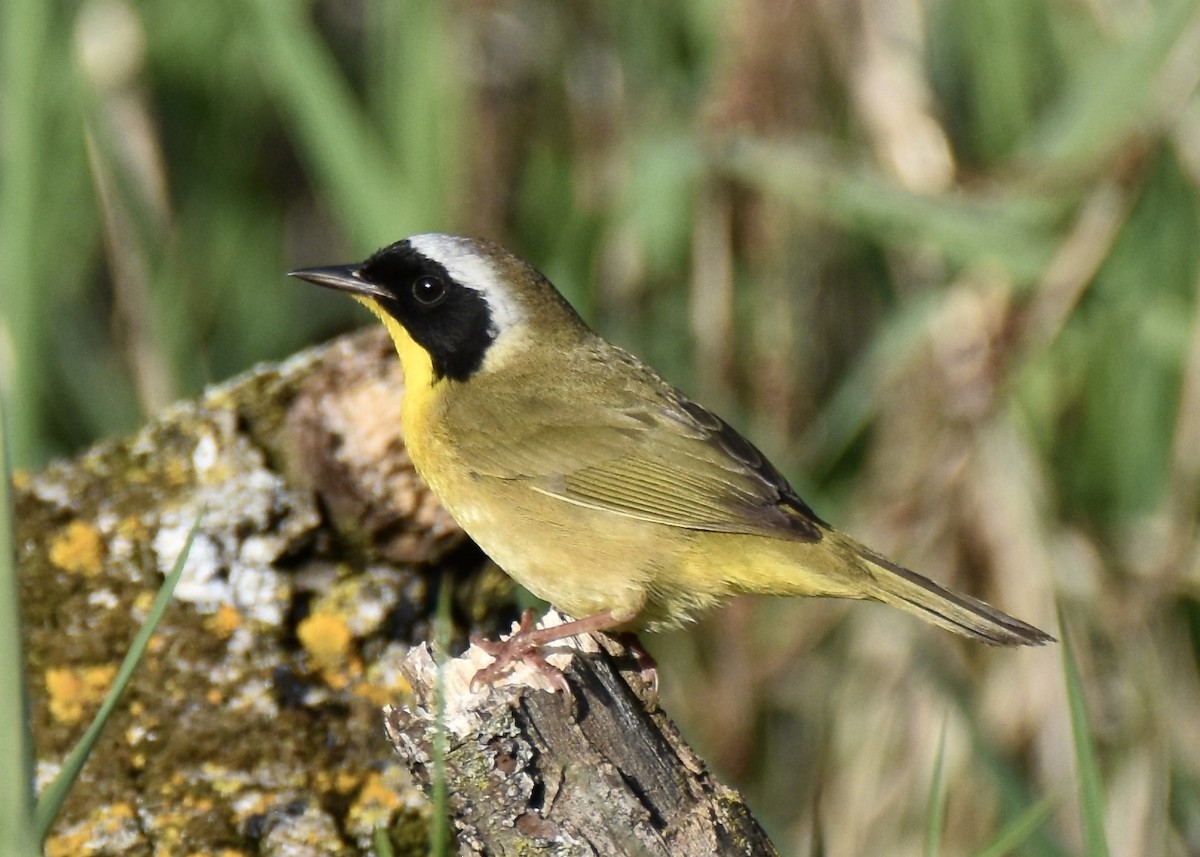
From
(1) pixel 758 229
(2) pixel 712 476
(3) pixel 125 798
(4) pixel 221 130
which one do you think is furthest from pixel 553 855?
(4) pixel 221 130

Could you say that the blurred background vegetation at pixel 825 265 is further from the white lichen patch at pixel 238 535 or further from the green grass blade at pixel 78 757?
the green grass blade at pixel 78 757

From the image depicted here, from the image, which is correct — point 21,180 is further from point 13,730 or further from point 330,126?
point 13,730

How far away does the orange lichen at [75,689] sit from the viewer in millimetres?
2670

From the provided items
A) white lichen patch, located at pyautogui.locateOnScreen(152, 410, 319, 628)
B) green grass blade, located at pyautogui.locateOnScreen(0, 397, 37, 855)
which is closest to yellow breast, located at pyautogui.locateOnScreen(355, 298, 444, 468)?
white lichen patch, located at pyautogui.locateOnScreen(152, 410, 319, 628)

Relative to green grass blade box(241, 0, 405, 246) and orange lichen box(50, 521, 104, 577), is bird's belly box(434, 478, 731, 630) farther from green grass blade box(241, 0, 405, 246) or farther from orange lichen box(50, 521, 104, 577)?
green grass blade box(241, 0, 405, 246)

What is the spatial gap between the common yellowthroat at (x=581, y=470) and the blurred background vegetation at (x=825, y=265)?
961 mm

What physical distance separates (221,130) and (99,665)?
306 centimetres

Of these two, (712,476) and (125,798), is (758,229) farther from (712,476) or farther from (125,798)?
(125,798)

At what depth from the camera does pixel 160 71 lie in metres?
5.33

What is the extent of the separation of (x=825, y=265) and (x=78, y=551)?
2.87m

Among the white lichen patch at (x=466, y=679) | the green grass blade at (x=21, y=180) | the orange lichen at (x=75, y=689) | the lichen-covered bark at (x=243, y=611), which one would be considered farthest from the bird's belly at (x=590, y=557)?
the green grass blade at (x=21, y=180)

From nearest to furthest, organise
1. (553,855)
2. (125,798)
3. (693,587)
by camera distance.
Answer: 1. (553,855)
2. (125,798)
3. (693,587)

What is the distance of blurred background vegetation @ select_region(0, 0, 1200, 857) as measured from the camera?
4.18 metres

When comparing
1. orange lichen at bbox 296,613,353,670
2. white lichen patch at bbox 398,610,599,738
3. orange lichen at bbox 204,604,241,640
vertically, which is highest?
white lichen patch at bbox 398,610,599,738
